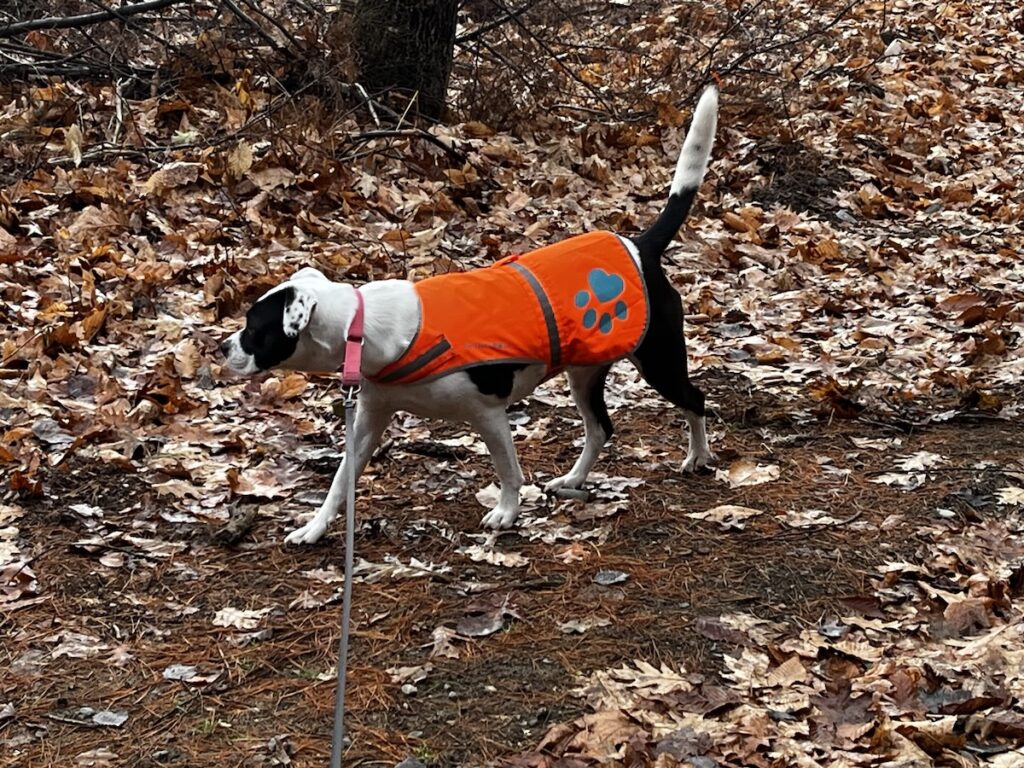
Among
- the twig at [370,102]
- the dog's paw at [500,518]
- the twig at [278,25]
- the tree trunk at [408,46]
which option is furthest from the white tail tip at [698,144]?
the twig at [278,25]

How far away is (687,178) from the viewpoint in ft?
16.6

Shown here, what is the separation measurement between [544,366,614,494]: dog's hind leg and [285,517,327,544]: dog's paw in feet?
3.57

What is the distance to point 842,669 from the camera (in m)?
3.46

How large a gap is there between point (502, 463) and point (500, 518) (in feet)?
0.76

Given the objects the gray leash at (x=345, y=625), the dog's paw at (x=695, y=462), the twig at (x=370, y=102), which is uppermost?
the twig at (x=370, y=102)

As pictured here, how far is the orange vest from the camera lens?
4.30 m

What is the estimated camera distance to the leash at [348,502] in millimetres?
2760

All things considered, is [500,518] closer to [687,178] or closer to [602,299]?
[602,299]

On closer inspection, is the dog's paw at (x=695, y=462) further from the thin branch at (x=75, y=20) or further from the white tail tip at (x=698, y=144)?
the thin branch at (x=75, y=20)

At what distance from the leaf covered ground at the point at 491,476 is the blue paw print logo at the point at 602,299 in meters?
0.83

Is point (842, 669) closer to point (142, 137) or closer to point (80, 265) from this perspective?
point (80, 265)

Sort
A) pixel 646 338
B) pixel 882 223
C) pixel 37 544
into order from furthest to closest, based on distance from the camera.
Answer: pixel 882 223 < pixel 646 338 < pixel 37 544

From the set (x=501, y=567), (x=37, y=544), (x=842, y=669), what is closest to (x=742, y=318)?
(x=501, y=567)

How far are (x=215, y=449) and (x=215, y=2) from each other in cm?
472
